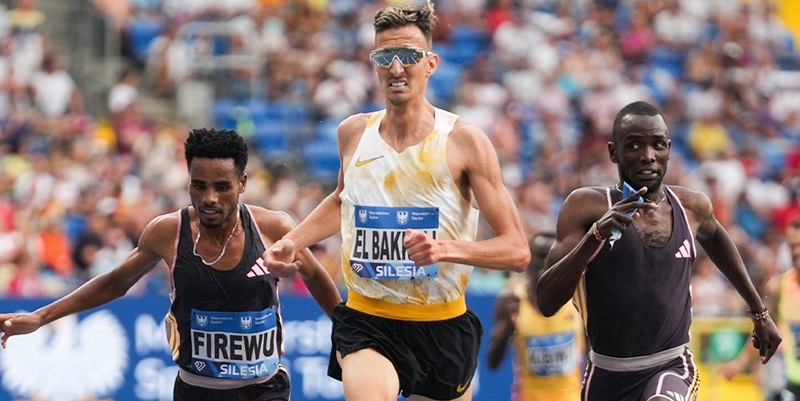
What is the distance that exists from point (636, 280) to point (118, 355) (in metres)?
7.21

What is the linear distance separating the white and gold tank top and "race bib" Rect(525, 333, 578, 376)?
2.98m

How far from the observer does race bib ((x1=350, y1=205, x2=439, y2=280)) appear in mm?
7422

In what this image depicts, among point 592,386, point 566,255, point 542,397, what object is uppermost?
point 566,255

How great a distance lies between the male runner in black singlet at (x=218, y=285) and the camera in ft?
24.6

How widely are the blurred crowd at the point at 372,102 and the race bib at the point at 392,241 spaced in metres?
6.94

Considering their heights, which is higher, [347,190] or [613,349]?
[347,190]

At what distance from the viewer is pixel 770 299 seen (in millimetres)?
11828

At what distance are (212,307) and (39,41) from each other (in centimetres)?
1058

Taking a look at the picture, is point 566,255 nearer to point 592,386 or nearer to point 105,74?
point 592,386

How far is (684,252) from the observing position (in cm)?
733

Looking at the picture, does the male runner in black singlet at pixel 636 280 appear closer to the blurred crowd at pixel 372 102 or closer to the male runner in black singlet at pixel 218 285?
the male runner in black singlet at pixel 218 285

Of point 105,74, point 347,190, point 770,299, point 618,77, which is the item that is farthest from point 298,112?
point 347,190

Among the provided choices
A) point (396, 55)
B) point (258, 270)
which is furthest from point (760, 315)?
point (258, 270)

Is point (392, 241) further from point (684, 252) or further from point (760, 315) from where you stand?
point (760, 315)
